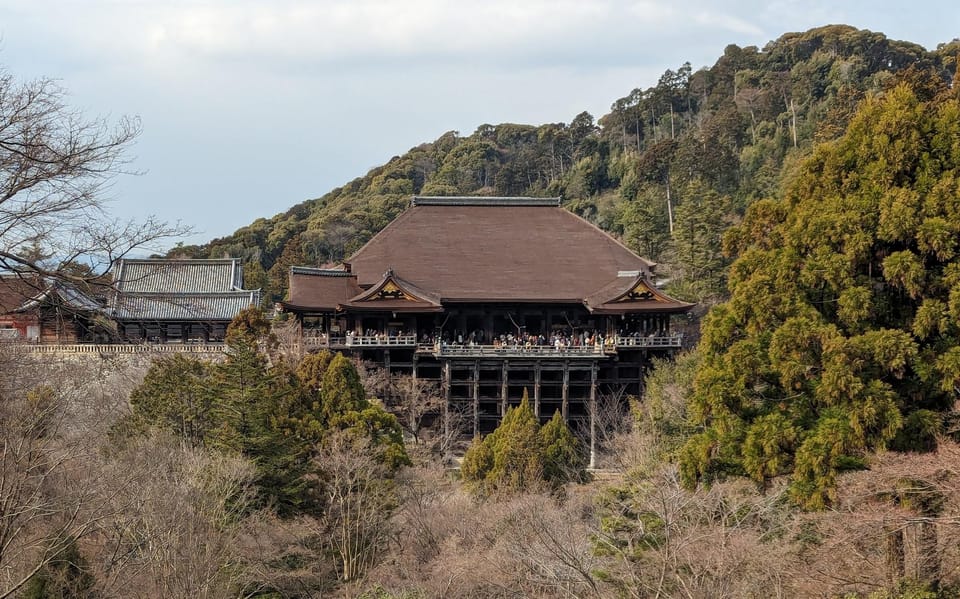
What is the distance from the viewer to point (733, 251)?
59.2ft

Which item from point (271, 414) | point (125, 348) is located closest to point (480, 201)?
point (125, 348)

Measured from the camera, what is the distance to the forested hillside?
48281 millimetres

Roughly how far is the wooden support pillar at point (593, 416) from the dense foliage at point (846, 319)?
15.0 m

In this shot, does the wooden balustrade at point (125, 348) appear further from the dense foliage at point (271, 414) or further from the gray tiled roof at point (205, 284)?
the dense foliage at point (271, 414)

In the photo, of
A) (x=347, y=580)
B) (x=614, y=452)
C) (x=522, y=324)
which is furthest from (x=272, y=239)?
(x=347, y=580)

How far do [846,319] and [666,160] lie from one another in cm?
4596

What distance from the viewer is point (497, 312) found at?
3556cm

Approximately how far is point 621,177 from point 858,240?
5702 centimetres

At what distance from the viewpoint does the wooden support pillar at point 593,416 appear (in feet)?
101

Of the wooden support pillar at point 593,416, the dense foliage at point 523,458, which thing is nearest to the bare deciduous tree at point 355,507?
the dense foliage at point 523,458

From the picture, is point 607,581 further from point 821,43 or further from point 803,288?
point 821,43

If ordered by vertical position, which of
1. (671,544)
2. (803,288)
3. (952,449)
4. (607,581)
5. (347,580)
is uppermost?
(803,288)

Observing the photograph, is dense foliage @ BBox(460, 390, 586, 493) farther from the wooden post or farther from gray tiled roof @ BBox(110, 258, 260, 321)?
gray tiled roof @ BBox(110, 258, 260, 321)

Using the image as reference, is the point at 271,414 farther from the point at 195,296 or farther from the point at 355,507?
the point at 195,296
